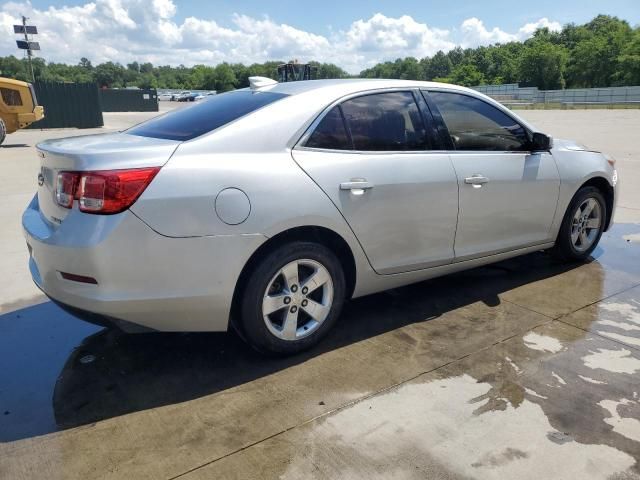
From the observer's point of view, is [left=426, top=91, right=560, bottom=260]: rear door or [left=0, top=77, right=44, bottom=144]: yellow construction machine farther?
[left=0, top=77, right=44, bottom=144]: yellow construction machine

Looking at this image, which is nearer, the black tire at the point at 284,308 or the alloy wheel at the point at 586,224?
the black tire at the point at 284,308

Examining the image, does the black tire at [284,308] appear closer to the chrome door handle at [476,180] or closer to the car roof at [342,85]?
the car roof at [342,85]

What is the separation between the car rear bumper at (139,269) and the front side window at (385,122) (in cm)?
102

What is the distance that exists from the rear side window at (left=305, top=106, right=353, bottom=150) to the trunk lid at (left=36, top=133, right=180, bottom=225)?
82 cm

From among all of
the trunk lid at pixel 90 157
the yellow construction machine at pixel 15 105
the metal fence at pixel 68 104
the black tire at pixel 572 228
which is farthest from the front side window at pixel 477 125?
the metal fence at pixel 68 104

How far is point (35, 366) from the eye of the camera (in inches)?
125

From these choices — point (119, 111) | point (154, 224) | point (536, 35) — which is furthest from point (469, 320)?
point (536, 35)

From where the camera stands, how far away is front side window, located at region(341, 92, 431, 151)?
335 cm

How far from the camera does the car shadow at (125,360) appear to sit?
9.06ft

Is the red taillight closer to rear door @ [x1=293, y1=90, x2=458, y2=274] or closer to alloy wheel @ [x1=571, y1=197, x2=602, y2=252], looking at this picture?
rear door @ [x1=293, y1=90, x2=458, y2=274]

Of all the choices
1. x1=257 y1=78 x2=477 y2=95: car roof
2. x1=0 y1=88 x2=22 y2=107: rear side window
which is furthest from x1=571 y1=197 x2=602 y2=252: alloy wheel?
x1=0 y1=88 x2=22 y2=107: rear side window

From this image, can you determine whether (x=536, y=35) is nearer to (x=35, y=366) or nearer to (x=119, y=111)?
(x=119, y=111)

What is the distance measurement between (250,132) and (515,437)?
2.08 metres

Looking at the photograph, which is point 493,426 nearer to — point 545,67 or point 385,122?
point 385,122
